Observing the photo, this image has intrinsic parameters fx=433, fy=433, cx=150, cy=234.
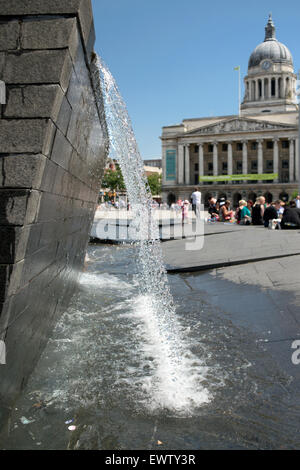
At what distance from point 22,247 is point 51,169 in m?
0.57

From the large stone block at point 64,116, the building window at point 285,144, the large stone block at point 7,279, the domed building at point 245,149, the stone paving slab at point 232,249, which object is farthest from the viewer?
the building window at point 285,144

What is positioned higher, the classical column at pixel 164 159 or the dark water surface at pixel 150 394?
the classical column at pixel 164 159

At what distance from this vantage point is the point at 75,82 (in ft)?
9.63

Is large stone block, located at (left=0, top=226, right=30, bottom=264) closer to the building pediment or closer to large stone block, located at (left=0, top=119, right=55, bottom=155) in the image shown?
large stone block, located at (left=0, top=119, right=55, bottom=155)

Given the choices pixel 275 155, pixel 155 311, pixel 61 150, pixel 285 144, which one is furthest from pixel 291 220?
pixel 285 144

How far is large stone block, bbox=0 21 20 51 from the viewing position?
2467 mm

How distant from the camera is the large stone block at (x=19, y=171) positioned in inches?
94.3

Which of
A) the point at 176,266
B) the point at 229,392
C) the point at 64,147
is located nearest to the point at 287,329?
the point at 229,392

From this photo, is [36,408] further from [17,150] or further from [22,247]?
[17,150]

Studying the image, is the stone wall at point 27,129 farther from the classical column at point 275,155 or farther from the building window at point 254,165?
the building window at point 254,165

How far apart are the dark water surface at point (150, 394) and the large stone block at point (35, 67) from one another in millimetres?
2057

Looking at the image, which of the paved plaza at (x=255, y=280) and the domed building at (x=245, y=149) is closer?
the paved plaza at (x=255, y=280)

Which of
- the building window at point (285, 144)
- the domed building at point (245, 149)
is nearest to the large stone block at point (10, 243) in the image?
the domed building at point (245, 149)

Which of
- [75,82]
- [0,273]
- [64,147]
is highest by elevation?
[75,82]
